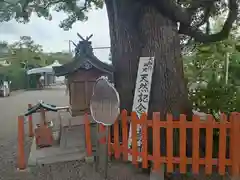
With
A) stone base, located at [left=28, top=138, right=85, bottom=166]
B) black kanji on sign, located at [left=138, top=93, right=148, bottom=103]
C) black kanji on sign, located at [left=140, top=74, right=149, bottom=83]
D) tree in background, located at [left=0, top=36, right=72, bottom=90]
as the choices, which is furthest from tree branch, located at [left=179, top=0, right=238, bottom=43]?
tree in background, located at [left=0, top=36, right=72, bottom=90]

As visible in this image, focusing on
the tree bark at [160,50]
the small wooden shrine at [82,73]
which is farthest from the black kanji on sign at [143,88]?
the small wooden shrine at [82,73]

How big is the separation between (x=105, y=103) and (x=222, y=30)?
2642mm

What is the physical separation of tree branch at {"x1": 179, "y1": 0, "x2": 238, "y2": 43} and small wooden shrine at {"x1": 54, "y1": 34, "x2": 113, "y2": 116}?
1.81 metres

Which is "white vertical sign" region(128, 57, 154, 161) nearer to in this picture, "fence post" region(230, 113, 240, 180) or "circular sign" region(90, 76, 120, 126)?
"circular sign" region(90, 76, 120, 126)

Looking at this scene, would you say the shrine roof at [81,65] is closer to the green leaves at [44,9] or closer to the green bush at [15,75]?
the green leaves at [44,9]

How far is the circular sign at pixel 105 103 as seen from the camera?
3.89 m

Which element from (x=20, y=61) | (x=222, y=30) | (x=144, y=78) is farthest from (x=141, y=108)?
(x=20, y=61)

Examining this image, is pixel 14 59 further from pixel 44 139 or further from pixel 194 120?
pixel 194 120

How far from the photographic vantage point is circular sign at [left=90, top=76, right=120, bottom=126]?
3895 mm

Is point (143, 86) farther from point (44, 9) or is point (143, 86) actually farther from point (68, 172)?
point (44, 9)

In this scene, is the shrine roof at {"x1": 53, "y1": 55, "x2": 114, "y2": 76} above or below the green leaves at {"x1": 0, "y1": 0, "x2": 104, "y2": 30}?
below

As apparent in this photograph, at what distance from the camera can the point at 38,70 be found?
25562mm

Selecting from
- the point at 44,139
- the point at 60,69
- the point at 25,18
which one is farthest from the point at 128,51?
the point at 25,18

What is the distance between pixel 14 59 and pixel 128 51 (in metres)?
28.2
